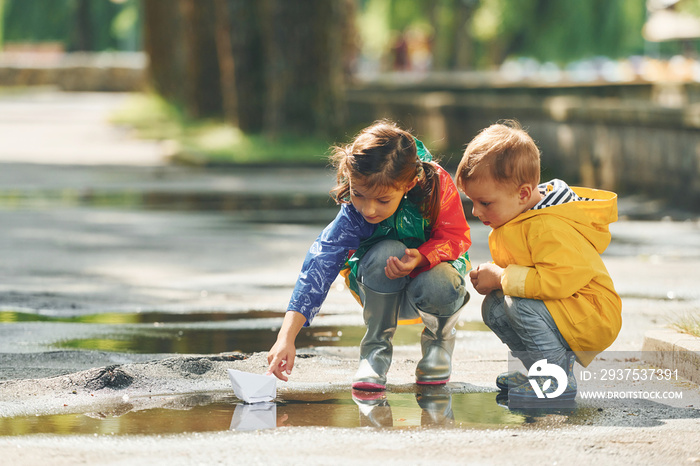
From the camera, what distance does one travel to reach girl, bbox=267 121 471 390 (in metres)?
4.45

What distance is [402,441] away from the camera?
12.8 ft

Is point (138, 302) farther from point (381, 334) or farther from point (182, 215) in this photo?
point (182, 215)

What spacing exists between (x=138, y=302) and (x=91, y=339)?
1.22m

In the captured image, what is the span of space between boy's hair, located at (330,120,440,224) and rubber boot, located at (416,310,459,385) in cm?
46

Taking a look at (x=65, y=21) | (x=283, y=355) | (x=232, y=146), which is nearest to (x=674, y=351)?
(x=283, y=355)

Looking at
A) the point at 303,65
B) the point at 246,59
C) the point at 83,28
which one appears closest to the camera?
the point at 303,65

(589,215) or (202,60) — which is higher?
(589,215)

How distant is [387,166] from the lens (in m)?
4.42

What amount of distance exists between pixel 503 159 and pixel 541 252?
0.37 meters

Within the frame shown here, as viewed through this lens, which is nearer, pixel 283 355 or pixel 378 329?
pixel 283 355

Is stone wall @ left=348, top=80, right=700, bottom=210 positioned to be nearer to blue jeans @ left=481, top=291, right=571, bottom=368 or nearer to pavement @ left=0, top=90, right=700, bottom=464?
pavement @ left=0, top=90, right=700, bottom=464

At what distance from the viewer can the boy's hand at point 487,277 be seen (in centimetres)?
452

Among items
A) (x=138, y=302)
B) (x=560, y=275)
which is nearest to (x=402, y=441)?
(x=560, y=275)

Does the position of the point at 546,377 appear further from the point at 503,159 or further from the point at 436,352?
the point at 503,159
